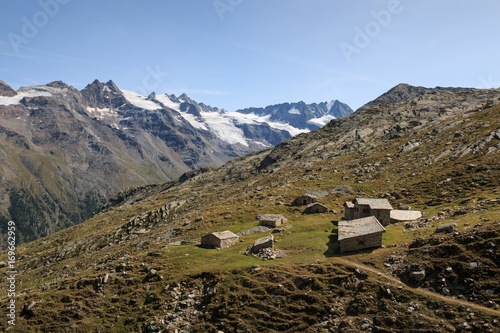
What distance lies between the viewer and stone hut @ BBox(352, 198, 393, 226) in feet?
166

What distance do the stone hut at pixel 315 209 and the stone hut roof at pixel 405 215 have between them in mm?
15099

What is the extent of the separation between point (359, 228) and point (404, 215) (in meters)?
16.8

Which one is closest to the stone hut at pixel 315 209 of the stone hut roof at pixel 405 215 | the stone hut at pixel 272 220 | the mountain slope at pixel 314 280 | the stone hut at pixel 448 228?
the mountain slope at pixel 314 280

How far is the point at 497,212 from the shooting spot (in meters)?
37.5

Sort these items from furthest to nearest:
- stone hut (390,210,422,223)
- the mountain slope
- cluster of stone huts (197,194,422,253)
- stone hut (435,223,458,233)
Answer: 1. stone hut (390,210,422,223)
2. cluster of stone huts (197,194,422,253)
3. stone hut (435,223,458,233)
4. the mountain slope

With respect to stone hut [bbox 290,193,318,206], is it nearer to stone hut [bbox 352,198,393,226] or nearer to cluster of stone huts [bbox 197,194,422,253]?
cluster of stone huts [bbox 197,194,422,253]

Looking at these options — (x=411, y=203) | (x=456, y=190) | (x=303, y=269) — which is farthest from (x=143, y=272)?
(x=456, y=190)

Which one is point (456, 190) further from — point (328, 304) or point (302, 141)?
point (302, 141)

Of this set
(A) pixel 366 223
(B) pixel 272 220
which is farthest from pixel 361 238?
(B) pixel 272 220

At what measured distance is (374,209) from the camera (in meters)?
50.7

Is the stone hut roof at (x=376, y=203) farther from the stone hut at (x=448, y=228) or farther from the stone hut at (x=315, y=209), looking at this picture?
the stone hut at (x=448, y=228)

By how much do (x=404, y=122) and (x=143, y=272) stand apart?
14659 centimetres

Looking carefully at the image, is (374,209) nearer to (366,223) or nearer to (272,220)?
(366,223)

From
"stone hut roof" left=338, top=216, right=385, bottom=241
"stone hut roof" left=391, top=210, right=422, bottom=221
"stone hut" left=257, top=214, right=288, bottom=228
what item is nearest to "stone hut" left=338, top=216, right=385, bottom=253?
"stone hut roof" left=338, top=216, right=385, bottom=241
